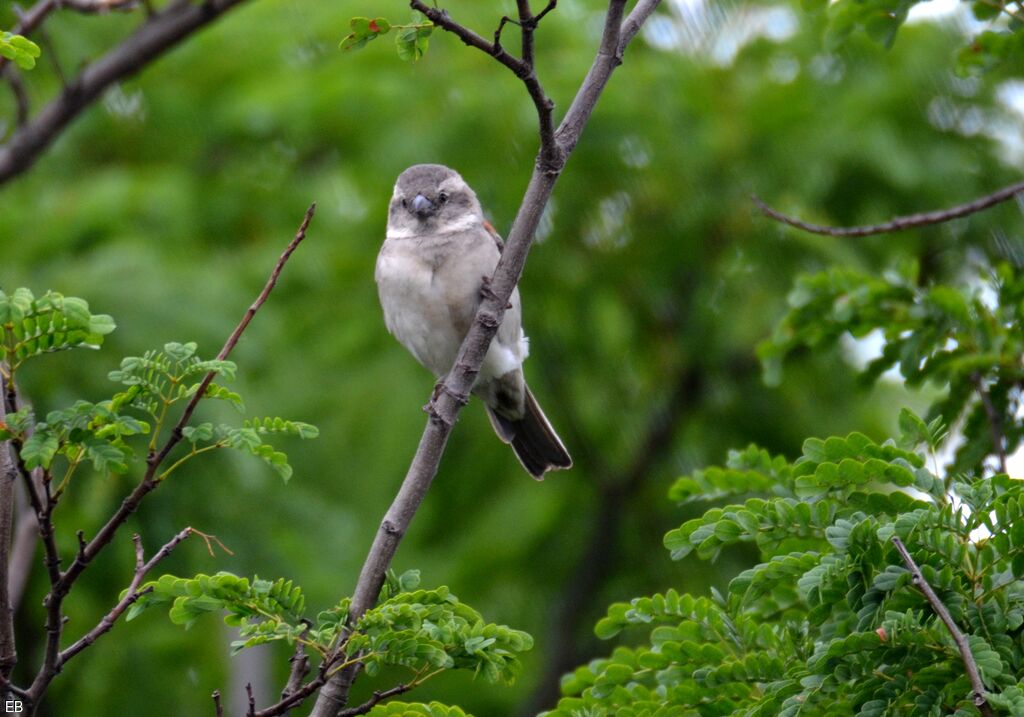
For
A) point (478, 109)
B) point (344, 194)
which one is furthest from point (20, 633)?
point (478, 109)

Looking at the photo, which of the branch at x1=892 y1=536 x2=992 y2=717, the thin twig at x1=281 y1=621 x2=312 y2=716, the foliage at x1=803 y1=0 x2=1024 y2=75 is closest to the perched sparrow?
the foliage at x1=803 y1=0 x2=1024 y2=75

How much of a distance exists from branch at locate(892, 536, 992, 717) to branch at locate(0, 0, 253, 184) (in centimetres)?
457

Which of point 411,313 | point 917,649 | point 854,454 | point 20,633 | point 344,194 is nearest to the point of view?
point 917,649

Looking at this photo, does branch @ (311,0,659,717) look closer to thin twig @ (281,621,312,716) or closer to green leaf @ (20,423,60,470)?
Result: thin twig @ (281,621,312,716)

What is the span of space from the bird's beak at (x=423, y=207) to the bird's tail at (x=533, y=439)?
103 centimetres

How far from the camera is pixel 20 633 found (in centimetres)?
762

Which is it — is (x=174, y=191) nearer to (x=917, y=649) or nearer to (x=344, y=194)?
(x=344, y=194)

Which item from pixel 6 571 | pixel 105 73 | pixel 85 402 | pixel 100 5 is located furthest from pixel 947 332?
pixel 105 73

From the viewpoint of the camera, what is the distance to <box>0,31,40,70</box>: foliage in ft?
10.4

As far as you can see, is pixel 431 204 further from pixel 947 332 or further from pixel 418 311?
pixel 947 332

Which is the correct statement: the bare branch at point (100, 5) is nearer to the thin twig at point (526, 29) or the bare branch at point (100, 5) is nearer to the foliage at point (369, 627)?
the thin twig at point (526, 29)

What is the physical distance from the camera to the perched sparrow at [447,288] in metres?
5.66

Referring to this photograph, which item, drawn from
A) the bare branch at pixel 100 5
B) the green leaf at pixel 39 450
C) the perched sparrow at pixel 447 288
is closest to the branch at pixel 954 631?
the green leaf at pixel 39 450

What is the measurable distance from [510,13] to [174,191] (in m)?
2.52
